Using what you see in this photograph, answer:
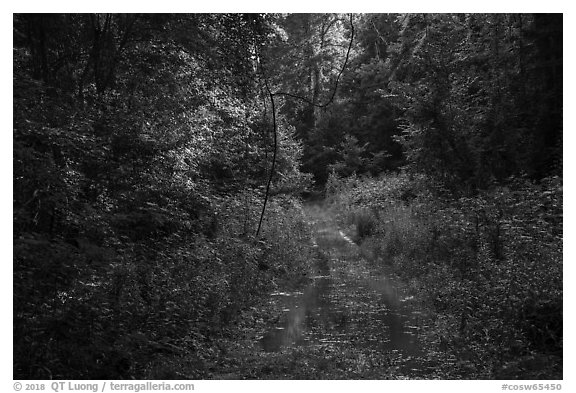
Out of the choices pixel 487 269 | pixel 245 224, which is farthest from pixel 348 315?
pixel 245 224

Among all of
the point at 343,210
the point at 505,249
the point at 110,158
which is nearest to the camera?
the point at 110,158

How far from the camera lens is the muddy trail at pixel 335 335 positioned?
255 inches

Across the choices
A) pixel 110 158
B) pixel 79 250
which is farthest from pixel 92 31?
pixel 79 250

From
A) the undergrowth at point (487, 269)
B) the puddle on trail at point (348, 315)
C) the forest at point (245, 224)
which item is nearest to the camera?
the forest at point (245, 224)

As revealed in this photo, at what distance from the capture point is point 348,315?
9062 mm

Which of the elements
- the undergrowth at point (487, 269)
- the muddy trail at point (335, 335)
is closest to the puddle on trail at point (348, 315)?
the muddy trail at point (335, 335)

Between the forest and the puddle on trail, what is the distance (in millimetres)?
57

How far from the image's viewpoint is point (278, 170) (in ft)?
61.0

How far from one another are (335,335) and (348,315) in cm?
110

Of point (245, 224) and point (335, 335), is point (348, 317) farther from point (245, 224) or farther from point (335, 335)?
point (245, 224)

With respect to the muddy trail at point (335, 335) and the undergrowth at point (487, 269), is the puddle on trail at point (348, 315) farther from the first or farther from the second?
the undergrowth at point (487, 269)

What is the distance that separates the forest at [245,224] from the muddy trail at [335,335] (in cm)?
5

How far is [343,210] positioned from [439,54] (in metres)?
9.43
